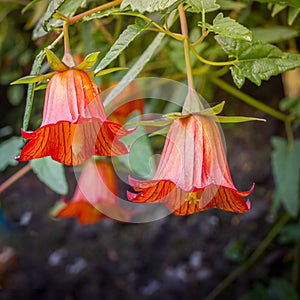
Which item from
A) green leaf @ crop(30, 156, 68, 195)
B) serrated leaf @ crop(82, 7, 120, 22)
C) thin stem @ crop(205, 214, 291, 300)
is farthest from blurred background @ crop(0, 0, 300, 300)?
serrated leaf @ crop(82, 7, 120, 22)

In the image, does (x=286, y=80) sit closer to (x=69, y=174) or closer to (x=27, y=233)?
(x=69, y=174)

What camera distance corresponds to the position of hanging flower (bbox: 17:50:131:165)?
0.43 m

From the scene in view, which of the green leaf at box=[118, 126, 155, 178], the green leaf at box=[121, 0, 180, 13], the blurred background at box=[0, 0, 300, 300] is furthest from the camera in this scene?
the blurred background at box=[0, 0, 300, 300]

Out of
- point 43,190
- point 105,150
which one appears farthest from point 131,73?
point 43,190

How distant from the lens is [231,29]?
41 cm

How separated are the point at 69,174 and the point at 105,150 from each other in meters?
0.93

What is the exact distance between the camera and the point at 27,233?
4.81 feet

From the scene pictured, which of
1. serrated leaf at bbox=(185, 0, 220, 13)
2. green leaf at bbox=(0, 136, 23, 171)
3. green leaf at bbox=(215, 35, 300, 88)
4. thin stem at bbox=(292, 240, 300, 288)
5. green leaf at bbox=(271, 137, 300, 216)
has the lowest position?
thin stem at bbox=(292, 240, 300, 288)

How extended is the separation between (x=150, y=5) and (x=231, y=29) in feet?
0.22

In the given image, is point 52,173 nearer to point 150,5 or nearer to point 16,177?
point 16,177

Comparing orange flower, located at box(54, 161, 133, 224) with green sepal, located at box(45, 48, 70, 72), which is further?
orange flower, located at box(54, 161, 133, 224)

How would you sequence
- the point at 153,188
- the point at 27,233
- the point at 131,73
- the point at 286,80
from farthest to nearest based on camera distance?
the point at 27,233 → the point at 286,80 → the point at 131,73 → the point at 153,188

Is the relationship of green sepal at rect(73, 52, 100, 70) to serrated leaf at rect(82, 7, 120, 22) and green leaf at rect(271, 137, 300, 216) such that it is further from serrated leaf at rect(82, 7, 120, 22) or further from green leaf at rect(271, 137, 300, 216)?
green leaf at rect(271, 137, 300, 216)

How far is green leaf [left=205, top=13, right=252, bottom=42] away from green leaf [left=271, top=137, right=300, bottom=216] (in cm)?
54
